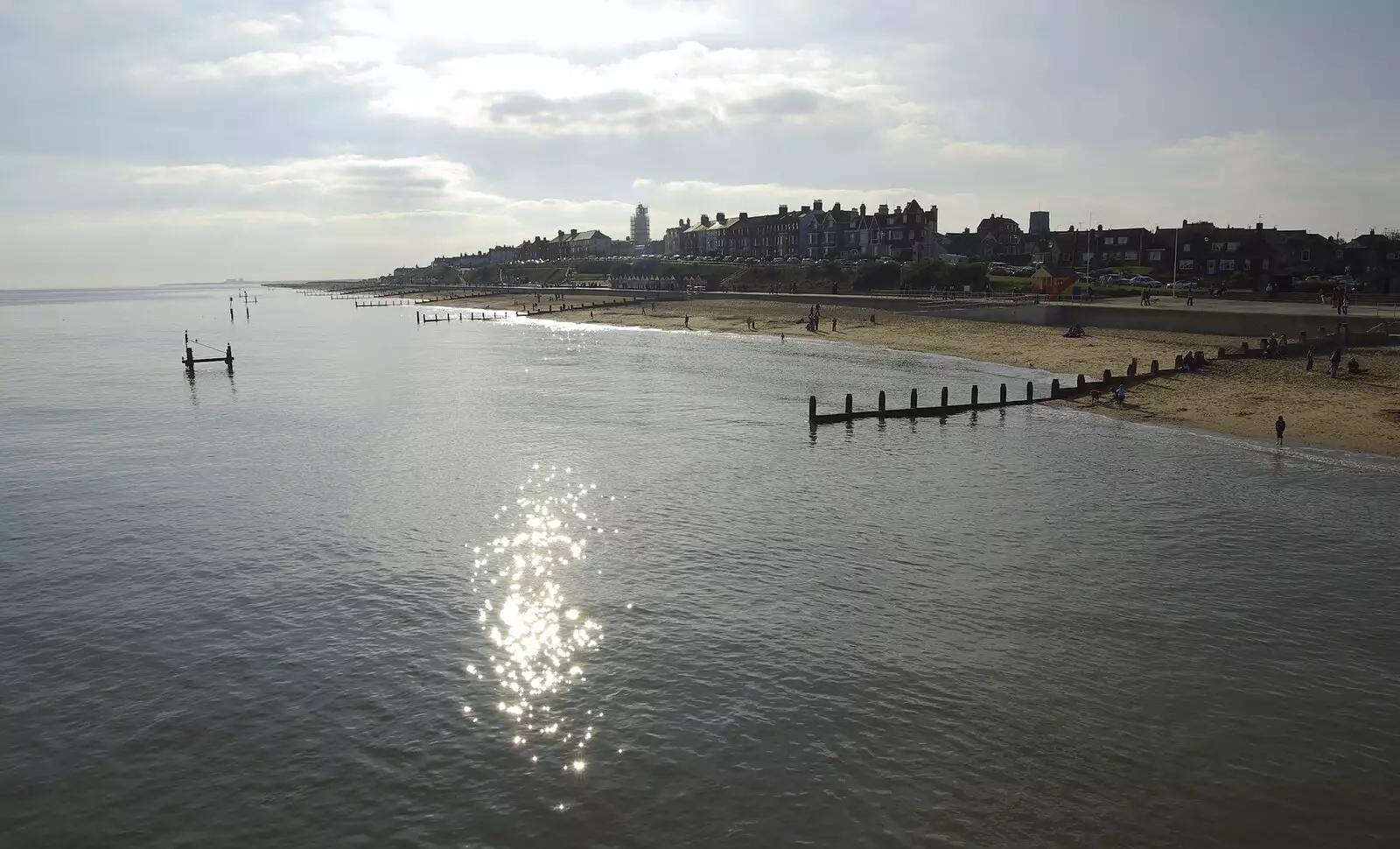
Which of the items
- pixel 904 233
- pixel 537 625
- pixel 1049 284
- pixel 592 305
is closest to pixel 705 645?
pixel 537 625

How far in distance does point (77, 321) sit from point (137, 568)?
197832mm

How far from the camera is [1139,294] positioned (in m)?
96.2

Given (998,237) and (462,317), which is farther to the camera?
(998,237)

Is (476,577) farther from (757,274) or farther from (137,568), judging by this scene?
(757,274)

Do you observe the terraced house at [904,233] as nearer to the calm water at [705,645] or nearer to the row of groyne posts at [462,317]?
the row of groyne posts at [462,317]

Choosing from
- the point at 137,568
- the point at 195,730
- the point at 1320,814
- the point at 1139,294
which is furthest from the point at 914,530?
the point at 1139,294

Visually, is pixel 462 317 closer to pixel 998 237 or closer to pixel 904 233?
pixel 904 233

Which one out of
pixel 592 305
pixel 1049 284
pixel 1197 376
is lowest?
pixel 1197 376

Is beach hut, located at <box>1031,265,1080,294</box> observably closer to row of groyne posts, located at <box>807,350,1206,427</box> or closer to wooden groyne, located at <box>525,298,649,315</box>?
row of groyne posts, located at <box>807,350,1206,427</box>

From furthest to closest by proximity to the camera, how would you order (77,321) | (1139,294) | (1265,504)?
(77,321)
(1139,294)
(1265,504)

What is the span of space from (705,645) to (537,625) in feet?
14.1

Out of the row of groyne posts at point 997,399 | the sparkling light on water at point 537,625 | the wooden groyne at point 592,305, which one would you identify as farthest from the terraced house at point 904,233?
the sparkling light on water at point 537,625

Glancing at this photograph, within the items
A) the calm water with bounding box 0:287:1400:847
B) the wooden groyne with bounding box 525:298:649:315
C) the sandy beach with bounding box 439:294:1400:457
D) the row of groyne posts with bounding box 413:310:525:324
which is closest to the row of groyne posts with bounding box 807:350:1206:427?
the sandy beach with bounding box 439:294:1400:457

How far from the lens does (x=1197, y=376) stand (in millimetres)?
52000
